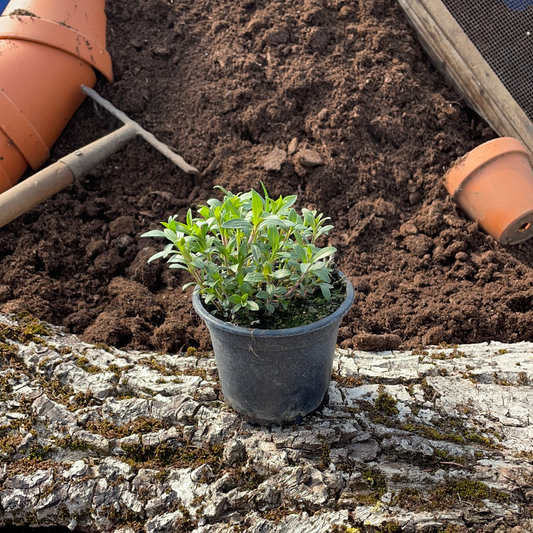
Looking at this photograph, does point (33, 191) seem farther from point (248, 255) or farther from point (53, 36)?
point (248, 255)

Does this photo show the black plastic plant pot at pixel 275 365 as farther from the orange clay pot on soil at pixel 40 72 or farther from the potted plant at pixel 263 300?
the orange clay pot on soil at pixel 40 72

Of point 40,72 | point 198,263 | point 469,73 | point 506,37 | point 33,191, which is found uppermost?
point 506,37

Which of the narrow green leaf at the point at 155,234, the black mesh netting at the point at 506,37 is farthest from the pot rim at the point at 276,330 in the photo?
the black mesh netting at the point at 506,37

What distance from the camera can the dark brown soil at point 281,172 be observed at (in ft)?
9.19

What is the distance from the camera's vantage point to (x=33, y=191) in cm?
317

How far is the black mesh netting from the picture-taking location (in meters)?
3.70

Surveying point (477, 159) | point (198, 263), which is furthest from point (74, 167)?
point (477, 159)

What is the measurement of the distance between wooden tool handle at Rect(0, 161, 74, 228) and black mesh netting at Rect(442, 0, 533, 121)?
2.87 metres

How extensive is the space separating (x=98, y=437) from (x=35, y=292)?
1240mm

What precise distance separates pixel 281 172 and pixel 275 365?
6.18ft

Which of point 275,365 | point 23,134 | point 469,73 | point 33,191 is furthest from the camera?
point 469,73

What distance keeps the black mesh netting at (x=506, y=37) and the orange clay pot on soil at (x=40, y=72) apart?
8.72ft

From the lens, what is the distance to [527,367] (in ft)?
7.43

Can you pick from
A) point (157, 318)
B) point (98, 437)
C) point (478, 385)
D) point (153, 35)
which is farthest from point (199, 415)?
point (153, 35)
